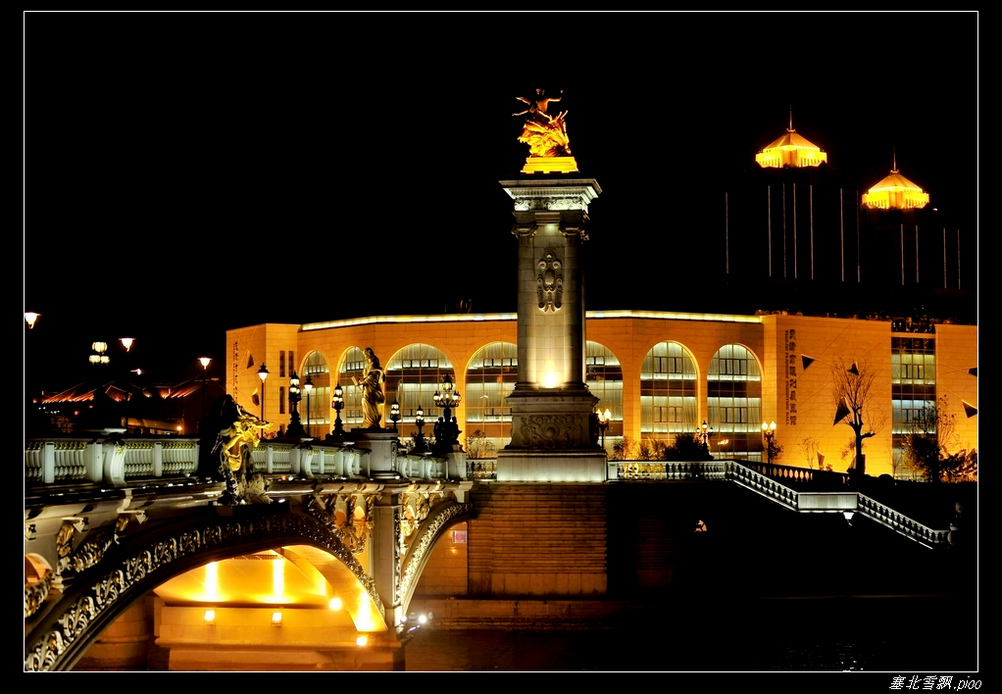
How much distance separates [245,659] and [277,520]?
9305 millimetres

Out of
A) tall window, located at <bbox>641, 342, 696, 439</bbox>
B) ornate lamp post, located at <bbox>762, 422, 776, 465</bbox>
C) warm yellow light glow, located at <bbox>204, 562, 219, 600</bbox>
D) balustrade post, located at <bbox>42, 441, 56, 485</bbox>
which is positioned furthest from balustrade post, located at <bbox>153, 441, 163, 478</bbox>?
ornate lamp post, located at <bbox>762, 422, 776, 465</bbox>

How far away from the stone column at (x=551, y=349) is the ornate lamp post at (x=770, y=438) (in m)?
42.3

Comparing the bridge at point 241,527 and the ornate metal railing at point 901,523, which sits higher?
the bridge at point 241,527

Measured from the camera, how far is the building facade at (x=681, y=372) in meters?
86.1

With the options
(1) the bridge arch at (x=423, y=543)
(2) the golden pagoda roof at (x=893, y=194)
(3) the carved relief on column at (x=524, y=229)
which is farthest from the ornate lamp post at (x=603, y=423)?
(2) the golden pagoda roof at (x=893, y=194)

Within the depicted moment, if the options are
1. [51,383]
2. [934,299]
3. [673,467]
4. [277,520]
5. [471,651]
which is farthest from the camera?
[934,299]

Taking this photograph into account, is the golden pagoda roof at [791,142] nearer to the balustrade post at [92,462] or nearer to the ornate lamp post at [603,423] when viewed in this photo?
the ornate lamp post at [603,423]

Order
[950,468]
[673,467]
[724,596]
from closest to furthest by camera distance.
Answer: [724,596]
[673,467]
[950,468]

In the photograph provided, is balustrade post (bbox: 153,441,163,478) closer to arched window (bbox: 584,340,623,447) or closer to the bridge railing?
the bridge railing

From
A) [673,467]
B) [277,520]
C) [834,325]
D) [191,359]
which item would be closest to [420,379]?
[191,359]

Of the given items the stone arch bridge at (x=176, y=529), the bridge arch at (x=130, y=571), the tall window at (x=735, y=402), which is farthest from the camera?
the tall window at (x=735, y=402)

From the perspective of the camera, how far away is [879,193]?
114 m

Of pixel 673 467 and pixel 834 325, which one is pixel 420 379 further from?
pixel 673 467

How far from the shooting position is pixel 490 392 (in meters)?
87.1
